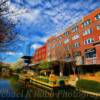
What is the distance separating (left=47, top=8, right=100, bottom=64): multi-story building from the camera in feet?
157

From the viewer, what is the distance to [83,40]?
5384 cm

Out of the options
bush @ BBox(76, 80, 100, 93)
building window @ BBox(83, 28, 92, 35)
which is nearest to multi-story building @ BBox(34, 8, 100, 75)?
building window @ BBox(83, 28, 92, 35)

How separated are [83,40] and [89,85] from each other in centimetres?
2580

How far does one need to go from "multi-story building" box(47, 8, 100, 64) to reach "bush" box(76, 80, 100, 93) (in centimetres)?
1216

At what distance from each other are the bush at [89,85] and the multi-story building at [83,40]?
12156 millimetres

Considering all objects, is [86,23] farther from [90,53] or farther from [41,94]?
[41,94]

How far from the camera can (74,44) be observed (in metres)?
58.9

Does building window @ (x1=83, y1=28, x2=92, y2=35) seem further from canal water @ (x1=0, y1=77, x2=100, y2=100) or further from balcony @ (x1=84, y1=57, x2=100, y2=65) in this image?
canal water @ (x1=0, y1=77, x2=100, y2=100)

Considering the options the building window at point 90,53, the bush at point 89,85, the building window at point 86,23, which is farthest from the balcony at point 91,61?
the bush at point 89,85

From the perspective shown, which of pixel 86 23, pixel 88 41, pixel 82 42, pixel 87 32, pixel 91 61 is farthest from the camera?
pixel 82 42

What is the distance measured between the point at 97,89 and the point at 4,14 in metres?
21.6

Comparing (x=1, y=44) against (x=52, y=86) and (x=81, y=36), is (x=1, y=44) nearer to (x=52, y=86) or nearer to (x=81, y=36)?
(x=52, y=86)

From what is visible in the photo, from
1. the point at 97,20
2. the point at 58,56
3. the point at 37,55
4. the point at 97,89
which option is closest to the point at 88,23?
the point at 97,20

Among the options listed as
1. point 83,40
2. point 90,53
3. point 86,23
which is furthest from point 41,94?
point 86,23
